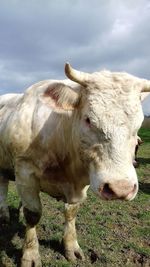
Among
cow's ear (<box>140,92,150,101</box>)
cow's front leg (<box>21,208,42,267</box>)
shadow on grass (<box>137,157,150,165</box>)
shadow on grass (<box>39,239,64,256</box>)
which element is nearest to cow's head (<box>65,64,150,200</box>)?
cow's ear (<box>140,92,150,101</box>)

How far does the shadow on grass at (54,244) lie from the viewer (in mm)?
6961

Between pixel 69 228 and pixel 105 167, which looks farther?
pixel 69 228

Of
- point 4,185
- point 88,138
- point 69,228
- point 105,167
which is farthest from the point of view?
point 4,185

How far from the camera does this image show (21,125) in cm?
617

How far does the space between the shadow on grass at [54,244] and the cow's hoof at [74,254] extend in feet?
0.53

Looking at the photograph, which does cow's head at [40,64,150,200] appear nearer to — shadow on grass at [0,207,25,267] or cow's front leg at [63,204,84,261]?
cow's front leg at [63,204,84,261]

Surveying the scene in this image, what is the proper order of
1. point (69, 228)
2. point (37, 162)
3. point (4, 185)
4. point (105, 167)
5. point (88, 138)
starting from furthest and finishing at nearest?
point (4, 185), point (69, 228), point (37, 162), point (88, 138), point (105, 167)

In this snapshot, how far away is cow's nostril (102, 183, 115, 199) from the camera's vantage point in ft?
15.2

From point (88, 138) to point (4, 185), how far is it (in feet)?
10.1

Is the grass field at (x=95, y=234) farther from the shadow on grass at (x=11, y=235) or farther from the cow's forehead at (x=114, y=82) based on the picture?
the cow's forehead at (x=114, y=82)

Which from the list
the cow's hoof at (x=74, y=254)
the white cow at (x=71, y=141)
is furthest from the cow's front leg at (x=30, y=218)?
the cow's hoof at (x=74, y=254)

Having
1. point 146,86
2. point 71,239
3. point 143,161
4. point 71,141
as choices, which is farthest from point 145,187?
point 146,86

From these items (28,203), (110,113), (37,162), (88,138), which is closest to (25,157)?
(37,162)

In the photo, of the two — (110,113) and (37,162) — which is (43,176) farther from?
(110,113)
